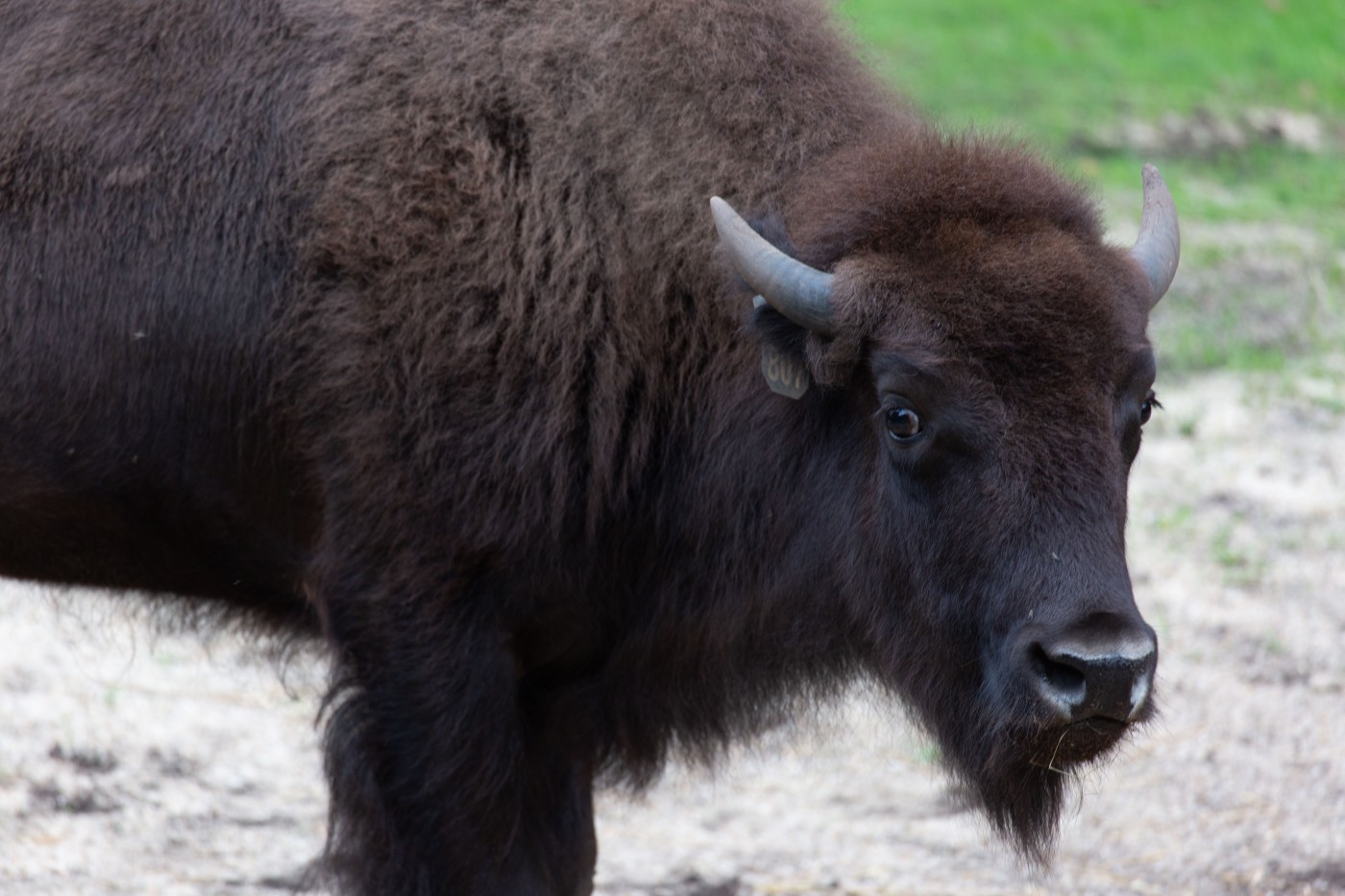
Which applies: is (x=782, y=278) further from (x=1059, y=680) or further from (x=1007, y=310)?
(x=1059, y=680)

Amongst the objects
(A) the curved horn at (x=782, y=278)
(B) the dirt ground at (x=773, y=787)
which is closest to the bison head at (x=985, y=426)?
(A) the curved horn at (x=782, y=278)

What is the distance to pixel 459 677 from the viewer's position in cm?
414

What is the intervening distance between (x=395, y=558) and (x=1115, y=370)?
1798 mm

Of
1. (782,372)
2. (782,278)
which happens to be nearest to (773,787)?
(782,372)

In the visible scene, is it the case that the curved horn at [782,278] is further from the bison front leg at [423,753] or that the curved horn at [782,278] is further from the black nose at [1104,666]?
the bison front leg at [423,753]

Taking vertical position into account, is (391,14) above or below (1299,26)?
above

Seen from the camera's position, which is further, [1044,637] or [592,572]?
[592,572]

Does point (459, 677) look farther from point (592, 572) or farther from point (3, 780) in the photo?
point (3, 780)

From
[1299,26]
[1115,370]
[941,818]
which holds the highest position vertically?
[1115,370]

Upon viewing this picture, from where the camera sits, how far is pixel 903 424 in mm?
3814

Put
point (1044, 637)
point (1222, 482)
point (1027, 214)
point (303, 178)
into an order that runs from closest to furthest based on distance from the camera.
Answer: point (1044, 637) < point (1027, 214) < point (303, 178) < point (1222, 482)

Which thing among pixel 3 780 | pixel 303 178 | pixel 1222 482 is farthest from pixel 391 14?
pixel 1222 482

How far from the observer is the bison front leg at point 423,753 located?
162 inches

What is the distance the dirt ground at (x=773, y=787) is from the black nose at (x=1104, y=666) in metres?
1.08
